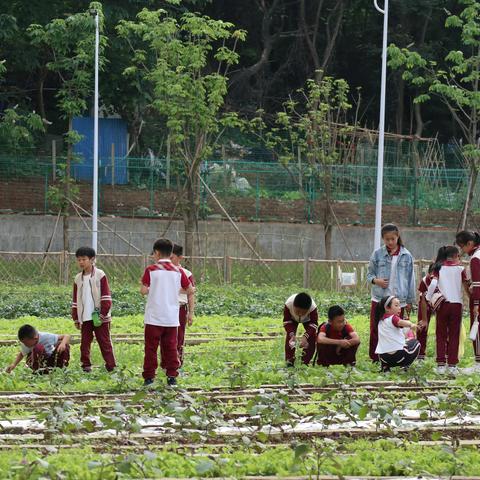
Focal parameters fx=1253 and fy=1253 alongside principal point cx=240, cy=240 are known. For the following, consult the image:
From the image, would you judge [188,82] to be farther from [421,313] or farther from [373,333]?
[373,333]

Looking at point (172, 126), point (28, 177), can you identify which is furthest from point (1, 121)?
point (172, 126)

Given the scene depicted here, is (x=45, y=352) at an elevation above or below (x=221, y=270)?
below

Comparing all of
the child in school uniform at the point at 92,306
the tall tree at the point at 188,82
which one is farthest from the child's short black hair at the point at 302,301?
the tall tree at the point at 188,82

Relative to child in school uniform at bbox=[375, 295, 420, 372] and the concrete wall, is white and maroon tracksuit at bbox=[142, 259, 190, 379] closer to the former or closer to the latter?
child in school uniform at bbox=[375, 295, 420, 372]

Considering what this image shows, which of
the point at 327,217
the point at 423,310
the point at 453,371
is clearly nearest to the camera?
the point at 453,371

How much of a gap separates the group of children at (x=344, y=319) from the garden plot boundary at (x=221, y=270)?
15908 mm

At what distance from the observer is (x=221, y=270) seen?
33000 mm

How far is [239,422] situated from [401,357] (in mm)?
4165

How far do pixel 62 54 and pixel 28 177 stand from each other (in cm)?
554

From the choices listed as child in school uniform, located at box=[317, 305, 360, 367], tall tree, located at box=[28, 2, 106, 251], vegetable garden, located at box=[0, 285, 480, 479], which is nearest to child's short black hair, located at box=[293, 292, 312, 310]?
child in school uniform, located at box=[317, 305, 360, 367]

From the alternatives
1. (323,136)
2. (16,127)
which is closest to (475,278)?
(323,136)

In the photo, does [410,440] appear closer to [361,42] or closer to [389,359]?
[389,359]

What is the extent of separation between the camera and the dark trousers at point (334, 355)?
49.9ft

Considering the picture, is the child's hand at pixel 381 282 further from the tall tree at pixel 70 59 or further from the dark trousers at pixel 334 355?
the tall tree at pixel 70 59
